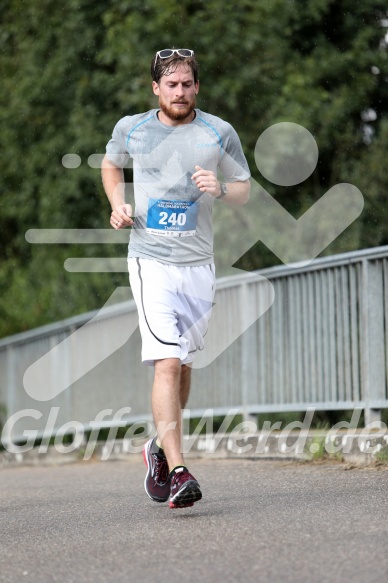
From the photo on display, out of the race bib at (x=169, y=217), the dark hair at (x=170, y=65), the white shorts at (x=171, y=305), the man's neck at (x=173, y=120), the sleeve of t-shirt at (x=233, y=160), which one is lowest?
the white shorts at (x=171, y=305)

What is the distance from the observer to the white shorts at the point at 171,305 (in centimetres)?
613

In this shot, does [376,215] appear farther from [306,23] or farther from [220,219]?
[306,23]

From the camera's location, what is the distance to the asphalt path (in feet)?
13.9

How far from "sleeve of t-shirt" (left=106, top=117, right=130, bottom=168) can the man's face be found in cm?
27

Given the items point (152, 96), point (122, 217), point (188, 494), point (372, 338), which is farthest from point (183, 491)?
point (152, 96)

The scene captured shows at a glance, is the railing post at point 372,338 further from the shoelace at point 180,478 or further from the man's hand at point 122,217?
the shoelace at point 180,478

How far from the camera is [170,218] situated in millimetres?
6211

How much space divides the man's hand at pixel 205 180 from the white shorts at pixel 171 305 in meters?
0.46

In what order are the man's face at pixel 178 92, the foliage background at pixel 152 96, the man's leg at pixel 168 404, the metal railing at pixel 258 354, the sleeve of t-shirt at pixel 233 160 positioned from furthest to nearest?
the foliage background at pixel 152 96, the metal railing at pixel 258 354, the sleeve of t-shirt at pixel 233 160, the man's face at pixel 178 92, the man's leg at pixel 168 404

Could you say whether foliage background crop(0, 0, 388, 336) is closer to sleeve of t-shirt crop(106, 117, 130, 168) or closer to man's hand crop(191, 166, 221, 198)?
sleeve of t-shirt crop(106, 117, 130, 168)

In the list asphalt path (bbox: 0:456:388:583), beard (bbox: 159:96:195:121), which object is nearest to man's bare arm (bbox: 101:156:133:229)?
beard (bbox: 159:96:195:121)

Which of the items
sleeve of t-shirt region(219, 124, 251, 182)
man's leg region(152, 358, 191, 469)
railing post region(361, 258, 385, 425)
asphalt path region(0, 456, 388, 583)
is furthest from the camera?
railing post region(361, 258, 385, 425)

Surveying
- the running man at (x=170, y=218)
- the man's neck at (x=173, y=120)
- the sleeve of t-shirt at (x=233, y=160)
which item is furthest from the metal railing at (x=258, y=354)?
the man's neck at (x=173, y=120)

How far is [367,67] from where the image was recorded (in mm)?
17953
